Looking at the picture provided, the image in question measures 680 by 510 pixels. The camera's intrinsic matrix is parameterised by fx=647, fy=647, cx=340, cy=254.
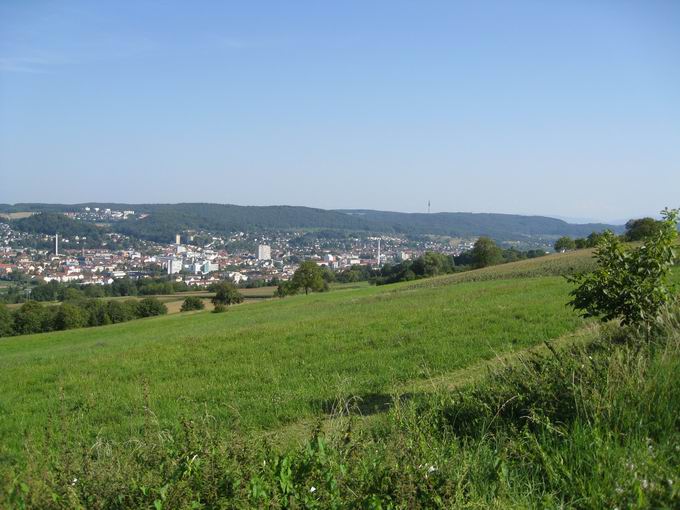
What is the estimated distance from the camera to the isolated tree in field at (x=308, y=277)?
243 ft

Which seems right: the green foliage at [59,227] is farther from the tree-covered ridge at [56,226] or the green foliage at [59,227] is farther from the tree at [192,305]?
the tree at [192,305]

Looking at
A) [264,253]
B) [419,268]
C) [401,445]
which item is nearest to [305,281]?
[419,268]

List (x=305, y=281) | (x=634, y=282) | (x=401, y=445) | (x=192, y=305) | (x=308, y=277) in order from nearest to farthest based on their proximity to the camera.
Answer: (x=401, y=445) < (x=634, y=282) < (x=192, y=305) < (x=308, y=277) < (x=305, y=281)

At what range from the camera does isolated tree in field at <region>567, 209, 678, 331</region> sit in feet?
26.8

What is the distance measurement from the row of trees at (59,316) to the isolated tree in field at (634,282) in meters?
57.7

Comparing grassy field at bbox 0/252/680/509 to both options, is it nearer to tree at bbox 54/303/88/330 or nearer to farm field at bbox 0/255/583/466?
farm field at bbox 0/255/583/466

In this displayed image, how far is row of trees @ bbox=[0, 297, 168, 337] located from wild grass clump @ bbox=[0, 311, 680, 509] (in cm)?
5748

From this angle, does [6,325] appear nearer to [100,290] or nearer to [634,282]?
[100,290]

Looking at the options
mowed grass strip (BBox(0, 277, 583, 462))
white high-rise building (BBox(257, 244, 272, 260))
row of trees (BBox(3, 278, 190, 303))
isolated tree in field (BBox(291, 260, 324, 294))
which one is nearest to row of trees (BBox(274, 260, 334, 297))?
isolated tree in field (BBox(291, 260, 324, 294))

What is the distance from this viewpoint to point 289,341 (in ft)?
59.9

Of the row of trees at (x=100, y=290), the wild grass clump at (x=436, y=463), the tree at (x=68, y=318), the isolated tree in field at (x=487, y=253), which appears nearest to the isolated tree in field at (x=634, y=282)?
the wild grass clump at (x=436, y=463)

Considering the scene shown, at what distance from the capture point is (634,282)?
8.20 metres

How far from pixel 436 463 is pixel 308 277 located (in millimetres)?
69471

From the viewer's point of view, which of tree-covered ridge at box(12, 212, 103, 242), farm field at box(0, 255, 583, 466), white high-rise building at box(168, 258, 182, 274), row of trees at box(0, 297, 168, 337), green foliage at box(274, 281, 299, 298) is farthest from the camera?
tree-covered ridge at box(12, 212, 103, 242)
